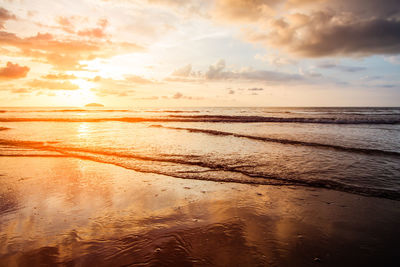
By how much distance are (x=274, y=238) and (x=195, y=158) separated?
6.14 metres

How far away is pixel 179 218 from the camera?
448 centimetres

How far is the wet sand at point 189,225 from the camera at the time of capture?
326cm

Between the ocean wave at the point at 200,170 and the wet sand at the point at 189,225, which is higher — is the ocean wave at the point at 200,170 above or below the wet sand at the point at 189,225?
above

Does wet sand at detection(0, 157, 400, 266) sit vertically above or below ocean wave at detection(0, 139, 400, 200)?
below

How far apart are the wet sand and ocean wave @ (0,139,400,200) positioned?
45 cm

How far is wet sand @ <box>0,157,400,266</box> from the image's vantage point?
128 inches

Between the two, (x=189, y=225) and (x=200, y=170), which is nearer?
(x=189, y=225)

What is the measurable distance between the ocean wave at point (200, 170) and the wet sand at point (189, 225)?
45 centimetres

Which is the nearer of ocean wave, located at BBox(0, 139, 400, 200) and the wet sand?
the wet sand

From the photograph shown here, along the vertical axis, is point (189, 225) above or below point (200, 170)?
below

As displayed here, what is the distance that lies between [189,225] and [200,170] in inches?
150

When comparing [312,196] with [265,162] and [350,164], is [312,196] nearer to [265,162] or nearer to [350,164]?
[265,162]

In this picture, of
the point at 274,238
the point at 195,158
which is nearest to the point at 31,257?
the point at 274,238

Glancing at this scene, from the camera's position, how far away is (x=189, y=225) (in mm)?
4199
